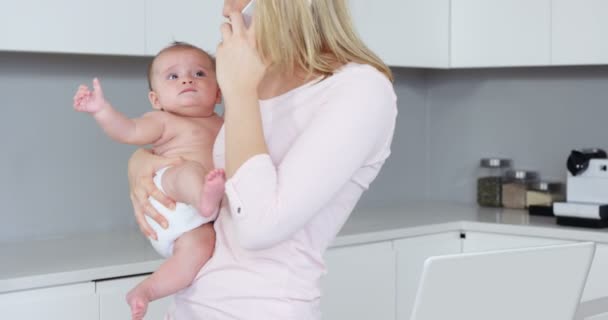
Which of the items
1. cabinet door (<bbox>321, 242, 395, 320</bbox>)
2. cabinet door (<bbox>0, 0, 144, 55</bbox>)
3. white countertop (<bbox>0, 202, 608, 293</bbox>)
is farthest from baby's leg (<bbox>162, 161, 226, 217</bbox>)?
cabinet door (<bbox>321, 242, 395, 320</bbox>)

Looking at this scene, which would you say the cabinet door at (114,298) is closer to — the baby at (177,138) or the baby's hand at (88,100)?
the baby at (177,138)

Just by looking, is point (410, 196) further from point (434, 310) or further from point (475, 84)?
point (434, 310)

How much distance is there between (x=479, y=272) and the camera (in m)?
1.06

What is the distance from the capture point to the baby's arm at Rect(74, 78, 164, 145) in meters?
1.66

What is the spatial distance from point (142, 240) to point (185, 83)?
3.48 feet

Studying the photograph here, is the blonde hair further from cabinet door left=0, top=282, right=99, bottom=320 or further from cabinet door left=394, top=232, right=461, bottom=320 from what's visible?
cabinet door left=394, top=232, right=461, bottom=320

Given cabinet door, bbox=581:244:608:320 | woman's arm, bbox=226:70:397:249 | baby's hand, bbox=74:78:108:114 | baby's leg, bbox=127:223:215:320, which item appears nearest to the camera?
woman's arm, bbox=226:70:397:249

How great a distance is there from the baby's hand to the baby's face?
155mm

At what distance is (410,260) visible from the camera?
10.0ft

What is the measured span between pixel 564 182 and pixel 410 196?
2.23 feet

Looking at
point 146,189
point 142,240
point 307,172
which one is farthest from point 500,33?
point 307,172

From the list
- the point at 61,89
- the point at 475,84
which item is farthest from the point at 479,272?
the point at 475,84

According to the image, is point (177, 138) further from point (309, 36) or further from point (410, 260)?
point (410, 260)

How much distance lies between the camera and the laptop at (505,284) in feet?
3.38
